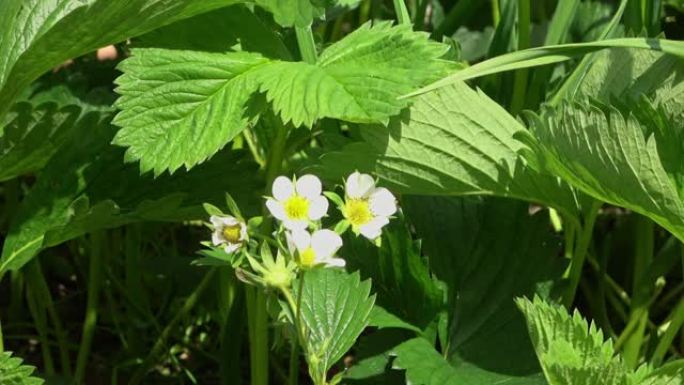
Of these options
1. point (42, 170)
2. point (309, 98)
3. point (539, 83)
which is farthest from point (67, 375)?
point (539, 83)

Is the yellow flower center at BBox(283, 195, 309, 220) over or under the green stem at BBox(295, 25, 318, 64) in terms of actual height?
under

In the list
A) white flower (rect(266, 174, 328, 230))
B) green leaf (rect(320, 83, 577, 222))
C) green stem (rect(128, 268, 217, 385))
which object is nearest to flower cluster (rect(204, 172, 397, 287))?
white flower (rect(266, 174, 328, 230))

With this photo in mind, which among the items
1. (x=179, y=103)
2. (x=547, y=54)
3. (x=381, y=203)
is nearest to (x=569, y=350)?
(x=381, y=203)

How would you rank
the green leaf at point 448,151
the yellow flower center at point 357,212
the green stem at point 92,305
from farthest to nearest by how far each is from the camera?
1. the green stem at point 92,305
2. the green leaf at point 448,151
3. the yellow flower center at point 357,212

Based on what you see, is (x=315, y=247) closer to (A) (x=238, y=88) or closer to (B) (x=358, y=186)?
(B) (x=358, y=186)

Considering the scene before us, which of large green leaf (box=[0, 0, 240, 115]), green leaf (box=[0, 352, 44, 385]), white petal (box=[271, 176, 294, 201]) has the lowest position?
green leaf (box=[0, 352, 44, 385])

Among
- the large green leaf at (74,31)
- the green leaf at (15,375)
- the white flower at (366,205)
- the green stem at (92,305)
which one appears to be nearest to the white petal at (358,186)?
the white flower at (366,205)

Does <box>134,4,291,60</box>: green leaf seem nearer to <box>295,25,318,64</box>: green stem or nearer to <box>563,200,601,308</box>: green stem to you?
<box>295,25,318,64</box>: green stem

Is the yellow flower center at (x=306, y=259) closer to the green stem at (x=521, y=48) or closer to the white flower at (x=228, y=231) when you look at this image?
the white flower at (x=228, y=231)
